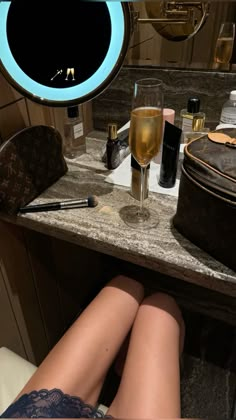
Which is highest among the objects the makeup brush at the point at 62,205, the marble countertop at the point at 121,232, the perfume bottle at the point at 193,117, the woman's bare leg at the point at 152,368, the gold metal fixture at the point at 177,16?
the gold metal fixture at the point at 177,16

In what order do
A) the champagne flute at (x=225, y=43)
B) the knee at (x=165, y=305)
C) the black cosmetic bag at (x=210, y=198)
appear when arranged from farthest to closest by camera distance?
the champagne flute at (x=225, y=43)
the knee at (x=165, y=305)
the black cosmetic bag at (x=210, y=198)

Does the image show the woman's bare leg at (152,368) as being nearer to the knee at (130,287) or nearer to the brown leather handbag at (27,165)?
the knee at (130,287)

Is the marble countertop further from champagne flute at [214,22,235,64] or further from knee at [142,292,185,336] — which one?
champagne flute at [214,22,235,64]

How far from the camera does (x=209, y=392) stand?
3.11ft

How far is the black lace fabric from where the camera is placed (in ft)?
1.63

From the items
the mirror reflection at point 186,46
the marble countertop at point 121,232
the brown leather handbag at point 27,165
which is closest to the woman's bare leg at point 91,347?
the marble countertop at point 121,232

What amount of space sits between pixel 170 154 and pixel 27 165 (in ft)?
0.94

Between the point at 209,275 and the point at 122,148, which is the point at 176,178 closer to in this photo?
the point at 122,148

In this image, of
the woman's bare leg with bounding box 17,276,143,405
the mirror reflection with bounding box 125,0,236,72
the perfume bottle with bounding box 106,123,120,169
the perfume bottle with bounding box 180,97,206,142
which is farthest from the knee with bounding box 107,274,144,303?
the mirror reflection with bounding box 125,0,236,72

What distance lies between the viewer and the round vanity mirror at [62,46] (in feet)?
1.64

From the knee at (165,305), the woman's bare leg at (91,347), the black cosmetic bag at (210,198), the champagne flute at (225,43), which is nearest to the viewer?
the black cosmetic bag at (210,198)

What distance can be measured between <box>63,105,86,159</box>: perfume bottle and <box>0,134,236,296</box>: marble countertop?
106mm

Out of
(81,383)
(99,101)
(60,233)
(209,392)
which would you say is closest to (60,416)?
(81,383)

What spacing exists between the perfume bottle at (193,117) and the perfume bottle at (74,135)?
0.26 m
